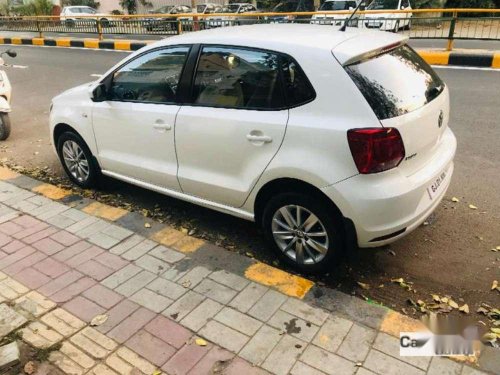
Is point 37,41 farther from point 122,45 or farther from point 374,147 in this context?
point 374,147

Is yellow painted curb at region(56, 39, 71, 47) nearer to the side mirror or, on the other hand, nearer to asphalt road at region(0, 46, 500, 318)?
asphalt road at region(0, 46, 500, 318)

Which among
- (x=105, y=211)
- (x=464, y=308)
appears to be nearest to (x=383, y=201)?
(x=464, y=308)

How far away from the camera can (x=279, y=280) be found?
317cm

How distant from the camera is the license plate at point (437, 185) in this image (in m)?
3.08

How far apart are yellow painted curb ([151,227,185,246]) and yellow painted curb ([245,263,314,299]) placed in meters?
0.74

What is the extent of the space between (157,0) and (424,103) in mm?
34327

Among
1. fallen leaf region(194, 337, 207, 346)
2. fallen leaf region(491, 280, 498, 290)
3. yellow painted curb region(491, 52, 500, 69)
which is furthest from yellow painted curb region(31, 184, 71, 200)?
yellow painted curb region(491, 52, 500, 69)

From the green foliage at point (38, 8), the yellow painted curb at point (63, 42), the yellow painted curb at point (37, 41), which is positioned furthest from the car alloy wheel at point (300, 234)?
the green foliage at point (38, 8)

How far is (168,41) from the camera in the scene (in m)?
3.80

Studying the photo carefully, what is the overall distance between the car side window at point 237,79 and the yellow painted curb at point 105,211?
54.1 inches

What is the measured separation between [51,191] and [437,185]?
12.1ft

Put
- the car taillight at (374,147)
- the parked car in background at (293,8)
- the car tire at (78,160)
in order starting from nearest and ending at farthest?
the car taillight at (374,147) < the car tire at (78,160) < the parked car in background at (293,8)

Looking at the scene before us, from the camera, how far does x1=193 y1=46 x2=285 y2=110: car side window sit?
10.3 feet

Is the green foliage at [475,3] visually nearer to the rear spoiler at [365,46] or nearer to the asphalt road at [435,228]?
the asphalt road at [435,228]
